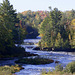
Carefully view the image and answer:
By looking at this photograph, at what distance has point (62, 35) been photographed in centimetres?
8550

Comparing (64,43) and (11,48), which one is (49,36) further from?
(11,48)

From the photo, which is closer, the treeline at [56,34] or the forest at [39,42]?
the forest at [39,42]

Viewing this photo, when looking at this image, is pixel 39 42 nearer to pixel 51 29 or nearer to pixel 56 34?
pixel 56 34

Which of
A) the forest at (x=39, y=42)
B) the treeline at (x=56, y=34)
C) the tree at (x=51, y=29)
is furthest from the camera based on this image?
the tree at (x=51, y=29)

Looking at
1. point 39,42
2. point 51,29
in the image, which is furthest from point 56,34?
point 39,42

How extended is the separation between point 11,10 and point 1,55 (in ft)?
74.8

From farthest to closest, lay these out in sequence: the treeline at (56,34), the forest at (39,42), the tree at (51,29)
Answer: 1. the tree at (51,29)
2. the treeline at (56,34)
3. the forest at (39,42)

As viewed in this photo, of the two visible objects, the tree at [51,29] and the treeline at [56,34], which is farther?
the tree at [51,29]

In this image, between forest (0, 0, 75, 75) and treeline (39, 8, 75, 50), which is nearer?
forest (0, 0, 75, 75)

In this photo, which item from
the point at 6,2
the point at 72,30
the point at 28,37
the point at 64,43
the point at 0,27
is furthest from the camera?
the point at 28,37

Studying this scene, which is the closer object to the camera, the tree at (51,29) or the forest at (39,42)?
the forest at (39,42)

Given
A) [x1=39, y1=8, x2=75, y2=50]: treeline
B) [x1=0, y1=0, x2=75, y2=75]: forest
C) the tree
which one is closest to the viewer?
[x1=0, y1=0, x2=75, y2=75]: forest

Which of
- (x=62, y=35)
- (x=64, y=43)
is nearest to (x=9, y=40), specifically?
(x=64, y=43)

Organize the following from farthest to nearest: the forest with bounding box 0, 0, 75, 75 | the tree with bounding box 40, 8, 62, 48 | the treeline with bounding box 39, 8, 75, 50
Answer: the tree with bounding box 40, 8, 62, 48 → the treeline with bounding box 39, 8, 75, 50 → the forest with bounding box 0, 0, 75, 75
